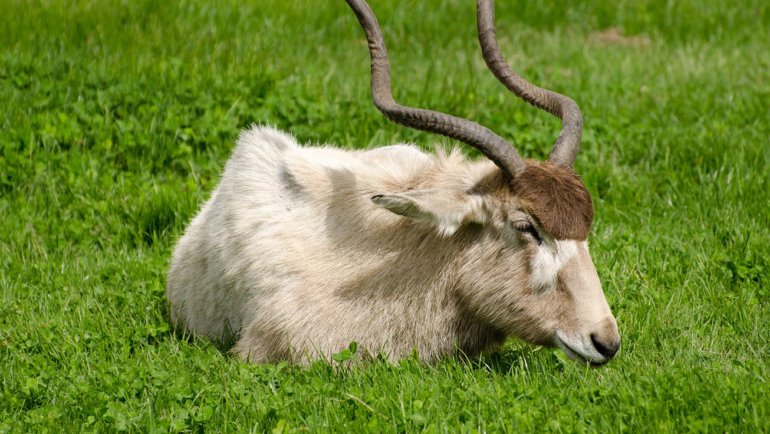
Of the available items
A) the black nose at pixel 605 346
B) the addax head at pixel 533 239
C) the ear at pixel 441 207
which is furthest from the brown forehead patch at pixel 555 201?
the black nose at pixel 605 346

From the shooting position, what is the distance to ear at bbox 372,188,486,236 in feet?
16.3

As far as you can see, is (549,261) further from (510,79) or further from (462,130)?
(510,79)

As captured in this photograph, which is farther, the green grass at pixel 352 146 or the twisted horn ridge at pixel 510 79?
the twisted horn ridge at pixel 510 79

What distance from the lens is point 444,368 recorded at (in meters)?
4.99

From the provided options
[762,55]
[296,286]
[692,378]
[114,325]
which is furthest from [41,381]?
[762,55]

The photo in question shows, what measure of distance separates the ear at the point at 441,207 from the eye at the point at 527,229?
0.20 metres

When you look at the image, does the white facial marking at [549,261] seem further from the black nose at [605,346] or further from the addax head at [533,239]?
the black nose at [605,346]

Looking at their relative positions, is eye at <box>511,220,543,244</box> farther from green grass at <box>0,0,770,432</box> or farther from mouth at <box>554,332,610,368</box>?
green grass at <box>0,0,770,432</box>

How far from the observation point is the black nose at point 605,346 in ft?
15.6

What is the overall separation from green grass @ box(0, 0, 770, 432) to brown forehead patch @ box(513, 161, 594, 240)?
0.66 meters

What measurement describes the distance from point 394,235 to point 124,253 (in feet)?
7.95

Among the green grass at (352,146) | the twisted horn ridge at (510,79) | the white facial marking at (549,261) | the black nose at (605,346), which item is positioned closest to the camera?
the green grass at (352,146)

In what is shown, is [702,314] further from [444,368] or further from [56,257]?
[56,257]

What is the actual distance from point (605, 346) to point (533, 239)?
1.97ft
